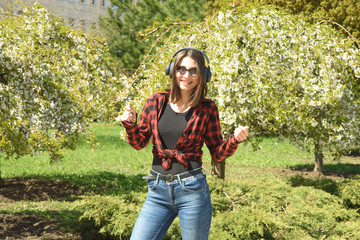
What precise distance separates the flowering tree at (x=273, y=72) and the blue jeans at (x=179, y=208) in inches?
129

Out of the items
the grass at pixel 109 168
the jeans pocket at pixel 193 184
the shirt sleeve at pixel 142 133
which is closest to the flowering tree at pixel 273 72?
the grass at pixel 109 168

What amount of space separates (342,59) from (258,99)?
1664 mm

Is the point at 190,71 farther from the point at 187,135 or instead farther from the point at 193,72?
the point at 187,135

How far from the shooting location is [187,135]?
2.63 meters

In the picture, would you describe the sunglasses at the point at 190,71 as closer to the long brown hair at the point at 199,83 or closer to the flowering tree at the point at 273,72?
the long brown hair at the point at 199,83

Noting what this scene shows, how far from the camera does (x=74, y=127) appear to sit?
7656 millimetres

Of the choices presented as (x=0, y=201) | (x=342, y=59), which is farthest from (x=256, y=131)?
(x=0, y=201)

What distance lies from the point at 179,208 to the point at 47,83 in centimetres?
551

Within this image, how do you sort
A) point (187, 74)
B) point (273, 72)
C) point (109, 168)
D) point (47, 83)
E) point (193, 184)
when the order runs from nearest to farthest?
1. point (193, 184)
2. point (187, 74)
3. point (273, 72)
4. point (47, 83)
5. point (109, 168)

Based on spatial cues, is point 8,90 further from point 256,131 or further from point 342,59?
point 342,59

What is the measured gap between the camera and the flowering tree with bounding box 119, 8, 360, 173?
241 inches

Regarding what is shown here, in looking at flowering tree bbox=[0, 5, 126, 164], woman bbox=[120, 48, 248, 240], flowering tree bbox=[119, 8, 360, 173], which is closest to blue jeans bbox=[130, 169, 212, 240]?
woman bbox=[120, 48, 248, 240]

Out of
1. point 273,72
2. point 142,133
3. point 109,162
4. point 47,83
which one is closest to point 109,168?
point 109,162

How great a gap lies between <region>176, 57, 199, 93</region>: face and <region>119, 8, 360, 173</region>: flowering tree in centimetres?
304
